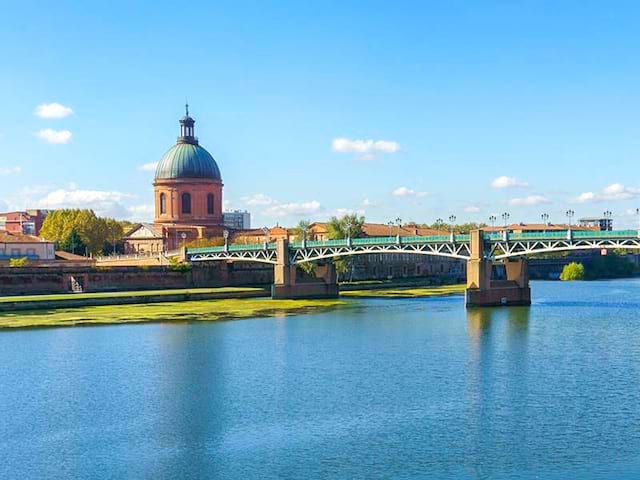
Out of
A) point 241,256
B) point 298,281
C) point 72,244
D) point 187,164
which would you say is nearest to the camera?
point 298,281

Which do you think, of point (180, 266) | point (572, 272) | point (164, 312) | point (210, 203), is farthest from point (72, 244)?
point (572, 272)

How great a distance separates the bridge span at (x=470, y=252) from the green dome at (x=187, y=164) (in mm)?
27881

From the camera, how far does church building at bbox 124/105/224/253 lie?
462 ft

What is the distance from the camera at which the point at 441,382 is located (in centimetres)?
4166

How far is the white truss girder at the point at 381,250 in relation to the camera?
290ft

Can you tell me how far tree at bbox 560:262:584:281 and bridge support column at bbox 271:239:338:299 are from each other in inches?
2108

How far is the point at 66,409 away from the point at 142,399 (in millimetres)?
3332

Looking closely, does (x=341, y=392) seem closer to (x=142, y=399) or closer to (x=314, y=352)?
(x=142, y=399)

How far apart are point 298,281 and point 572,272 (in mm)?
57744

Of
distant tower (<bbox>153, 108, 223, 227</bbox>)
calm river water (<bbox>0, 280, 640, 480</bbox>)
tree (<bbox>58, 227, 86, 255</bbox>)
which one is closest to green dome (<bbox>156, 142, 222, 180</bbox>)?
distant tower (<bbox>153, 108, 223, 227</bbox>)

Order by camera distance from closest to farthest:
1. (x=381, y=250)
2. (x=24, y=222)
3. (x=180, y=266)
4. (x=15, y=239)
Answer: (x=381, y=250)
(x=180, y=266)
(x=15, y=239)
(x=24, y=222)

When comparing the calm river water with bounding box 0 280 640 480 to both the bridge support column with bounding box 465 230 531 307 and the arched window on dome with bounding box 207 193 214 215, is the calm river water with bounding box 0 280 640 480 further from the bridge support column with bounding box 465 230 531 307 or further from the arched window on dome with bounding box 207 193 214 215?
the arched window on dome with bounding box 207 193 214 215

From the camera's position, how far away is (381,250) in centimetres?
9500

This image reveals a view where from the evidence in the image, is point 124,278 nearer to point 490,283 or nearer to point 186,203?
point 186,203
